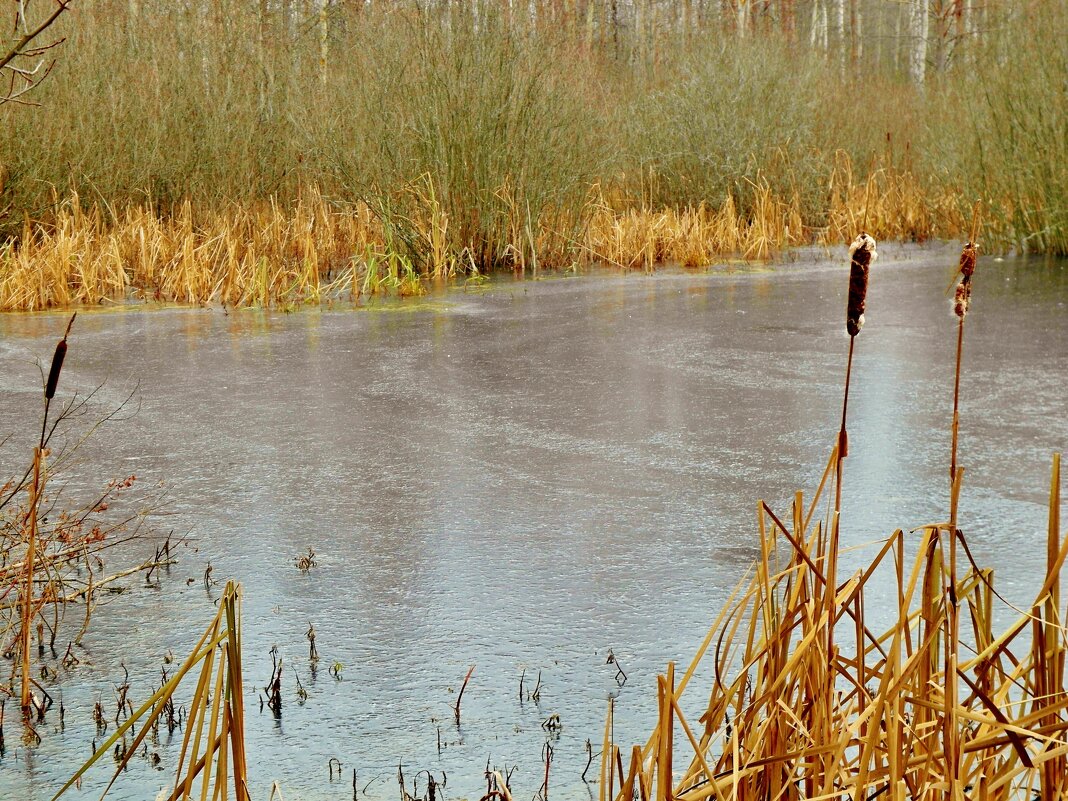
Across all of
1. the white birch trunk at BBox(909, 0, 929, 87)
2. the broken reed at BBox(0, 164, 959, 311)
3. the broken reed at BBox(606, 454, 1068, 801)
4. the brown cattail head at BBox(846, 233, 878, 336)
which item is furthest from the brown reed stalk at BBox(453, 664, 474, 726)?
the white birch trunk at BBox(909, 0, 929, 87)

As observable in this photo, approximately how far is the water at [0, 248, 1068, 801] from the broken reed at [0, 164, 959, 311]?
2.28 ft

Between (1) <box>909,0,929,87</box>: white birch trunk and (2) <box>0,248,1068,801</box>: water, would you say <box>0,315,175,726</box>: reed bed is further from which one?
(1) <box>909,0,929,87</box>: white birch trunk

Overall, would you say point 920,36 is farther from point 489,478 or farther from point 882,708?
point 882,708

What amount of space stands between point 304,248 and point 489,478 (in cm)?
681

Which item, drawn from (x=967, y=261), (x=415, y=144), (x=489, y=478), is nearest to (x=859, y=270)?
(x=967, y=261)

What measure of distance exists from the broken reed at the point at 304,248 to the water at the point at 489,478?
0.70 metres

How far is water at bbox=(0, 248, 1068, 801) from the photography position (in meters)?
2.98

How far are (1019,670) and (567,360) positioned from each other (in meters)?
5.62

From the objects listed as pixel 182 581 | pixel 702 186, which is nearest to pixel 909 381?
pixel 182 581

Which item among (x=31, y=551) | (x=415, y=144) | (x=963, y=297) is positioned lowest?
(x=31, y=551)

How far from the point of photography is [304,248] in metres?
11.4

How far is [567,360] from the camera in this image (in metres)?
7.53

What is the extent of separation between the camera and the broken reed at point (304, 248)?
1016 cm

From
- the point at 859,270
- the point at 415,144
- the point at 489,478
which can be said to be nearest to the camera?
the point at 859,270
